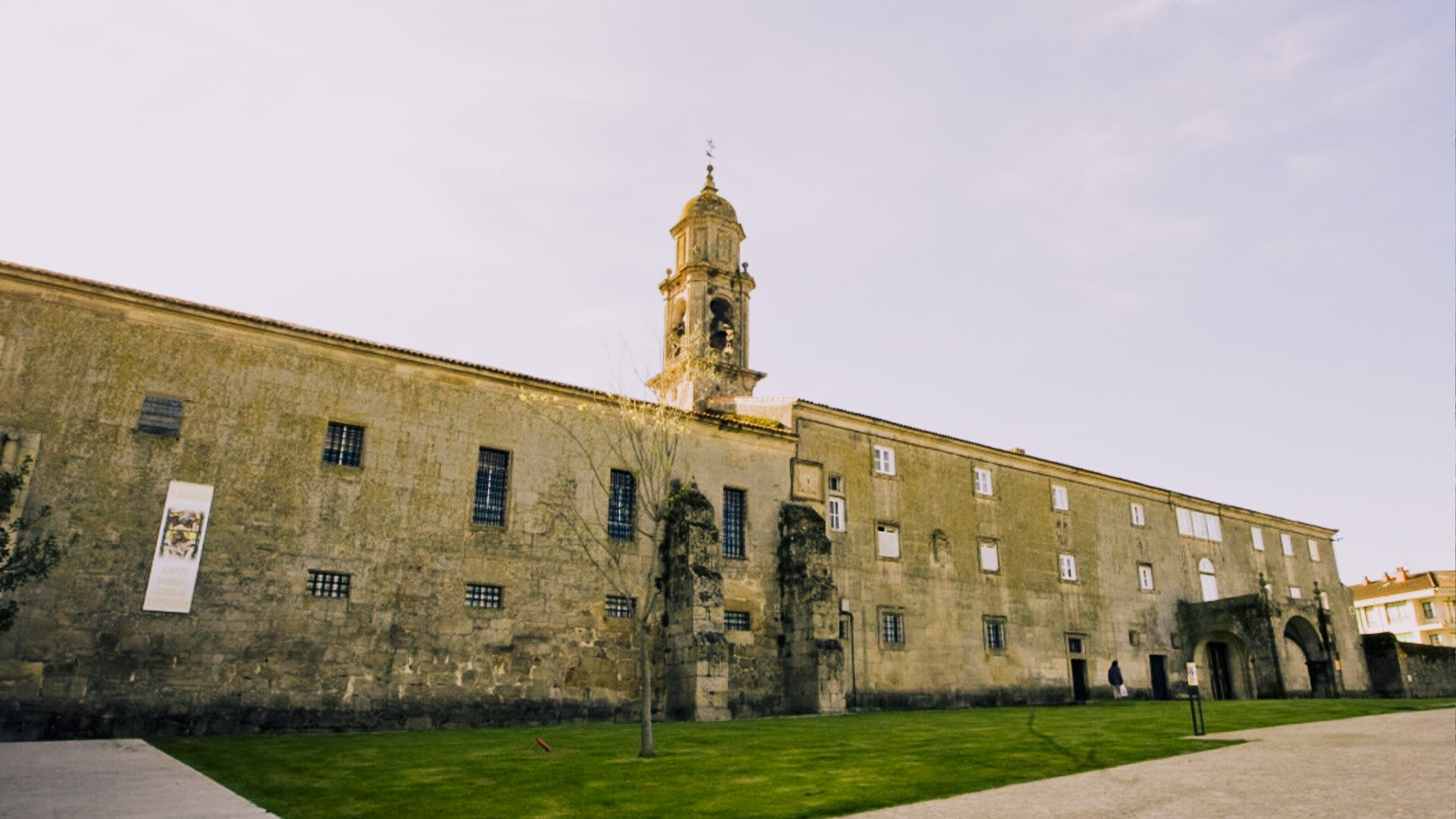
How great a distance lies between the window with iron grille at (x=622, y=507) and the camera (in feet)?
83.9

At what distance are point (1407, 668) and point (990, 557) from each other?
28.9 m

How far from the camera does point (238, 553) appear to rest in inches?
781

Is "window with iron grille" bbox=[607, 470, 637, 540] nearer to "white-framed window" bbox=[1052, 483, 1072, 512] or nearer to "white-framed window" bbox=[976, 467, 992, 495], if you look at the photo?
"white-framed window" bbox=[976, 467, 992, 495]

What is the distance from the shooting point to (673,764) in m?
12.9

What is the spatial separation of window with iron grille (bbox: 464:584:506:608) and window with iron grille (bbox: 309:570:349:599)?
3.01 meters

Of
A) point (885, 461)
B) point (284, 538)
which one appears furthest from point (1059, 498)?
point (284, 538)

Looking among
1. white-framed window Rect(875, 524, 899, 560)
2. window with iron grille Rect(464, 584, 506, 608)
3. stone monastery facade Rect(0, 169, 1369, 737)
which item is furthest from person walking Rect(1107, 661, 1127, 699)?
window with iron grille Rect(464, 584, 506, 608)

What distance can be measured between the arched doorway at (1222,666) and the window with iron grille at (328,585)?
3914cm

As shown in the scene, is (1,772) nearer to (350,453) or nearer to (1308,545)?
(350,453)

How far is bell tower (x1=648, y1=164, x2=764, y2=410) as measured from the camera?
36469mm

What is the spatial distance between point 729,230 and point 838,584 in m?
18.1

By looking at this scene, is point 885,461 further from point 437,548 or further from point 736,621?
point 437,548

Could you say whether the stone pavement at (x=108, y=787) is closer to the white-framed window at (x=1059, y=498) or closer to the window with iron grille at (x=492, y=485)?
the window with iron grille at (x=492, y=485)

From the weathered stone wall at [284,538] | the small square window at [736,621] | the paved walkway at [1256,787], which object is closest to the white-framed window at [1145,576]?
the small square window at [736,621]
